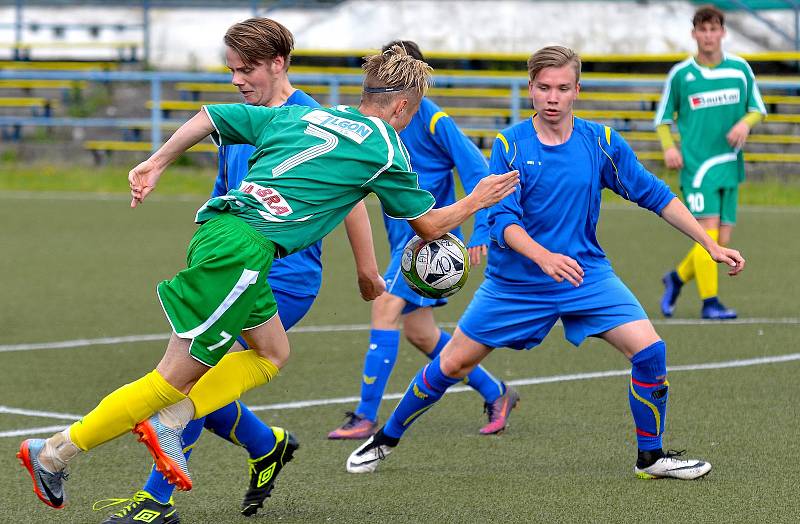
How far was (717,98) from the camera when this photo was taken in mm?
9945

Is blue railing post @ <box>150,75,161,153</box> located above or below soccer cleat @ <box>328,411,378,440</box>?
above

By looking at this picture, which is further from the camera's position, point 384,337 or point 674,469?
point 384,337

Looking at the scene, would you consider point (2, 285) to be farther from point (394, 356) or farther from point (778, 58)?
point (778, 58)

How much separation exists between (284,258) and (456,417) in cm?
185

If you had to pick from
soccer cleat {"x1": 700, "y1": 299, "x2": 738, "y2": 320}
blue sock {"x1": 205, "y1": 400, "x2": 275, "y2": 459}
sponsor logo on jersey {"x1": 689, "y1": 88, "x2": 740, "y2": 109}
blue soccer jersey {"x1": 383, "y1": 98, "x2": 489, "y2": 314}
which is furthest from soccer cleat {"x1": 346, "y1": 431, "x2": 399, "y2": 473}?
sponsor logo on jersey {"x1": 689, "y1": 88, "x2": 740, "y2": 109}

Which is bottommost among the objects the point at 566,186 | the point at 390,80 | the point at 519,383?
the point at 519,383

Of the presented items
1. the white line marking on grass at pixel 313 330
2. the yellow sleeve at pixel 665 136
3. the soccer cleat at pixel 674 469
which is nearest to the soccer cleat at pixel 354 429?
the soccer cleat at pixel 674 469

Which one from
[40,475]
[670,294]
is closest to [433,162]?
[40,475]

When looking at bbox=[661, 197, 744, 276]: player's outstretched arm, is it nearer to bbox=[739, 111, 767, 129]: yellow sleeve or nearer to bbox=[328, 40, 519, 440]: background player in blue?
bbox=[328, 40, 519, 440]: background player in blue

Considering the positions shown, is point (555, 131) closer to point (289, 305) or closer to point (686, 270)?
point (289, 305)

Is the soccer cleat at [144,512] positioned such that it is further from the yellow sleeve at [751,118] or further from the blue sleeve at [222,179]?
the yellow sleeve at [751,118]

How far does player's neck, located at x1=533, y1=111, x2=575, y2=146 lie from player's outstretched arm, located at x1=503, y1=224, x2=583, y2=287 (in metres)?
0.42

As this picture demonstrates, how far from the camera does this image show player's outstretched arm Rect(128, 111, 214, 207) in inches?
183

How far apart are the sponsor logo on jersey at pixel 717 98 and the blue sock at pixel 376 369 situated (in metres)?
4.15
